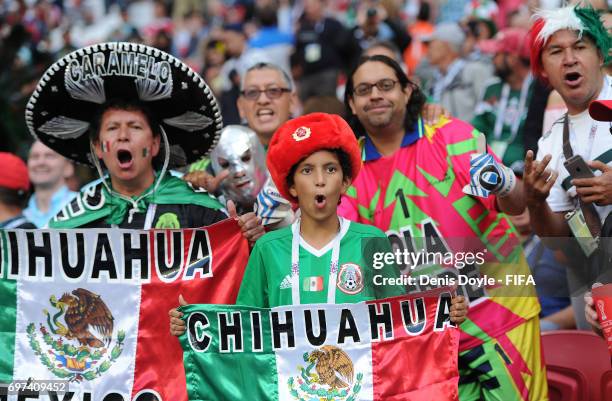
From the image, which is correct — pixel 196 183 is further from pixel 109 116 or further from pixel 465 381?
pixel 465 381

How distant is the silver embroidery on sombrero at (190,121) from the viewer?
588 cm

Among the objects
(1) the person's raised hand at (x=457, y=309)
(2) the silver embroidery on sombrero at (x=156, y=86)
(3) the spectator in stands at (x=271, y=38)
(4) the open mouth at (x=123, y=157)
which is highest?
(3) the spectator in stands at (x=271, y=38)

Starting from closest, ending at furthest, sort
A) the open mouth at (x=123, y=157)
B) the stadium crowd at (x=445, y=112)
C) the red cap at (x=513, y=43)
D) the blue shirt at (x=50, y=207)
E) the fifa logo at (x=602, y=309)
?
the fifa logo at (x=602, y=309) → the stadium crowd at (x=445, y=112) → the open mouth at (x=123, y=157) → the blue shirt at (x=50, y=207) → the red cap at (x=513, y=43)

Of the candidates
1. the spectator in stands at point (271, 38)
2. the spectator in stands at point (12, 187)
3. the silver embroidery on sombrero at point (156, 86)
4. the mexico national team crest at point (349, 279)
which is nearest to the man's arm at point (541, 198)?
the mexico national team crest at point (349, 279)

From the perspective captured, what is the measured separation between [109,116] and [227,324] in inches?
57.8

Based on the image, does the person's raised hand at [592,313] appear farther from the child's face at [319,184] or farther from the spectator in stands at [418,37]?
the spectator in stands at [418,37]

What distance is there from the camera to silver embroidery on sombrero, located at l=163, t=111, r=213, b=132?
5.88 metres

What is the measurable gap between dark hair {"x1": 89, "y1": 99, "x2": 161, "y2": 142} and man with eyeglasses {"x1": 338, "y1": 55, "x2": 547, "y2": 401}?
1.11 m

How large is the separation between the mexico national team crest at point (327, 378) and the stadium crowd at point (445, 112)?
33.5 inches

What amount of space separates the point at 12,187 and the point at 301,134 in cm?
313

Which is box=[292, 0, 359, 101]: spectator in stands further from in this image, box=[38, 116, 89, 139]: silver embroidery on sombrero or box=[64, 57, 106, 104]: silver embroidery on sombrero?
box=[64, 57, 106, 104]: silver embroidery on sombrero

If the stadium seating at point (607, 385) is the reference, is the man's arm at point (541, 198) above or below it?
above

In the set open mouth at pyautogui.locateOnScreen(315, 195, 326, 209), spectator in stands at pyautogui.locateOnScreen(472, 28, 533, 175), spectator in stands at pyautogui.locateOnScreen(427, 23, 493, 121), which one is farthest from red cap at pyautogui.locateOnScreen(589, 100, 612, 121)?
spectator in stands at pyautogui.locateOnScreen(427, 23, 493, 121)

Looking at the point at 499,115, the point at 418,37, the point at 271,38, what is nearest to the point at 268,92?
the point at 499,115
